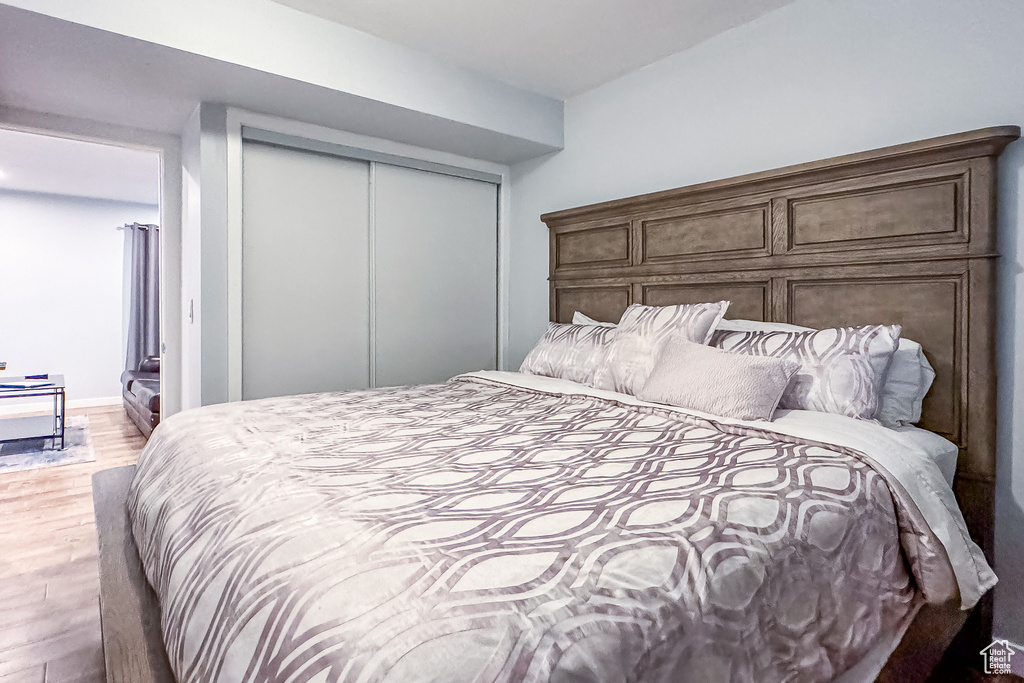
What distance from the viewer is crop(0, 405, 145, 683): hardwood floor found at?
172 centimetres

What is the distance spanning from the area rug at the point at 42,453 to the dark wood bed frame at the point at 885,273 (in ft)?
7.25

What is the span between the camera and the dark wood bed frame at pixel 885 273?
1586 mm

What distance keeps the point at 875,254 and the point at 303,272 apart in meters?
2.68

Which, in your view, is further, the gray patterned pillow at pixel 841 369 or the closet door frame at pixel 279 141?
the closet door frame at pixel 279 141

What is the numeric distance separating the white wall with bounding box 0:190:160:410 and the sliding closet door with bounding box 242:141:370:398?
12.8ft

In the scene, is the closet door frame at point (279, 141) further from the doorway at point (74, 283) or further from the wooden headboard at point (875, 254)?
the doorway at point (74, 283)

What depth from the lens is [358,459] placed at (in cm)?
138

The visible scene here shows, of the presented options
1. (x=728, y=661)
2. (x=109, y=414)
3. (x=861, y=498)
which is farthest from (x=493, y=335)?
(x=109, y=414)

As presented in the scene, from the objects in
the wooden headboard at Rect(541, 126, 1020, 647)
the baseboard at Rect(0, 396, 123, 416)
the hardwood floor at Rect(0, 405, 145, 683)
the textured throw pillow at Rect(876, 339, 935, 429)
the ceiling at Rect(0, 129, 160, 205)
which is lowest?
the hardwood floor at Rect(0, 405, 145, 683)

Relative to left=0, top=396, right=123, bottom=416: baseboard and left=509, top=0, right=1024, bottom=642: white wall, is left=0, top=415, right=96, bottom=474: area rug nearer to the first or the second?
left=0, top=396, right=123, bottom=416: baseboard

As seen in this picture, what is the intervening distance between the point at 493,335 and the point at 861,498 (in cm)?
281

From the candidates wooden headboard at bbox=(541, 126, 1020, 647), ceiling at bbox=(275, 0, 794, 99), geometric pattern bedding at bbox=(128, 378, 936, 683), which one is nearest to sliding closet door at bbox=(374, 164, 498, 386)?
ceiling at bbox=(275, 0, 794, 99)

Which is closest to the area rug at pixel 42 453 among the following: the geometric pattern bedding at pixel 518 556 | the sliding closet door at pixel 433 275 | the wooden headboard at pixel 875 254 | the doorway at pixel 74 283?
the doorway at pixel 74 283

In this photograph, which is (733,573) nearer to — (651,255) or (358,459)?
(358,459)
